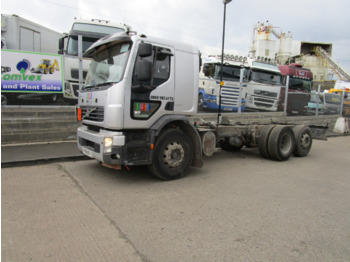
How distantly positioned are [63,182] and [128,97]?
2008 mm

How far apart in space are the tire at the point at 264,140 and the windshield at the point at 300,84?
8.43m

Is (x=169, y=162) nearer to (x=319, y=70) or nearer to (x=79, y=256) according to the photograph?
(x=79, y=256)

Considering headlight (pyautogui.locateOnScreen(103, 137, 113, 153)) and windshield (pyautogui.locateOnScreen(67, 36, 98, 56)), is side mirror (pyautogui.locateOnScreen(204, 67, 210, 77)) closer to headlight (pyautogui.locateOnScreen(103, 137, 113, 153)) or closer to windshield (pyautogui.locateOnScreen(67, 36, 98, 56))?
windshield (pyautogui.locateOnScreen(67, 36, 98, 56))

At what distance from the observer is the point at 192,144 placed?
550 centimetres

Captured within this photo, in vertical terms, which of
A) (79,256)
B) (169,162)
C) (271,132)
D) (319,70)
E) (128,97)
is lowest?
(79,256)

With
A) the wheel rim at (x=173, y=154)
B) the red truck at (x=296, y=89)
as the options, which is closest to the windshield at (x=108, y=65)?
the wheel rim at (x=173, y=154)

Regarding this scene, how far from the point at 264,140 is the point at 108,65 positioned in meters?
4.55

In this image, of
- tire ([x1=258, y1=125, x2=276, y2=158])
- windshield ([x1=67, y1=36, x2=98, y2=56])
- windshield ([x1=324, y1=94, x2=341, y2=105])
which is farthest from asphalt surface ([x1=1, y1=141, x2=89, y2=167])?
windshield ([x1=324, y1=94, x2=341, y2=105])

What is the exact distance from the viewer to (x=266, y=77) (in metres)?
13.4

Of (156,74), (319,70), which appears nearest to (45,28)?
(156,74)

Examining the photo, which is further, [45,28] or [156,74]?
[45,28]

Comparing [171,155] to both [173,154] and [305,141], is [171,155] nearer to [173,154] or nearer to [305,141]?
[173,154]

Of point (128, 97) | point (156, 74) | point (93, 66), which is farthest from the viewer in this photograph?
point (93, 66)

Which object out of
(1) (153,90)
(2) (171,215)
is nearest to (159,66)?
(1) (153,90)
